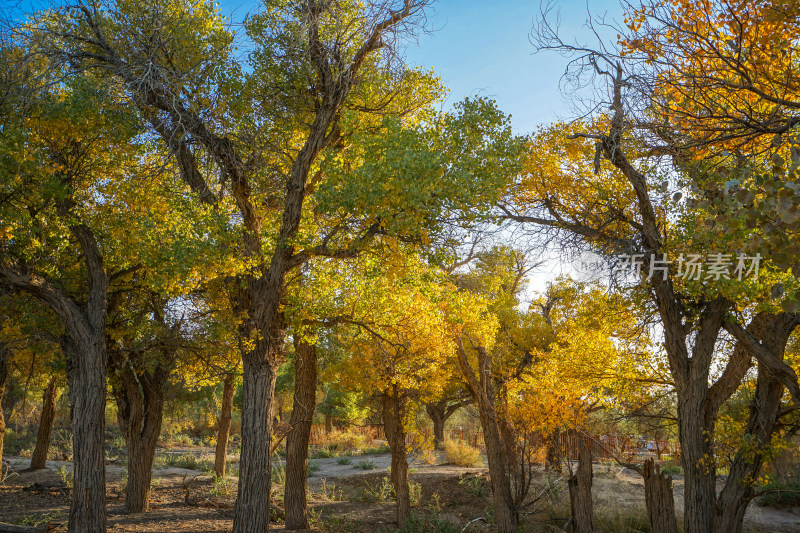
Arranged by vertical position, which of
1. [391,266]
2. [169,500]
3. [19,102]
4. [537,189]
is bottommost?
[169,500]

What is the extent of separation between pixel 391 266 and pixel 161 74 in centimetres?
407

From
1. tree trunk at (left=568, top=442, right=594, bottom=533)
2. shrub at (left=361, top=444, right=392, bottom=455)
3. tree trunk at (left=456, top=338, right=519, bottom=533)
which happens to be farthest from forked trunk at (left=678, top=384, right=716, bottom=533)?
shrub at (left=361, top=444, right=392, bottom=455)

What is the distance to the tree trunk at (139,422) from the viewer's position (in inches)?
433

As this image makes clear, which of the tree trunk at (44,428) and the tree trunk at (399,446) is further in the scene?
the tree trunk at (44,428)

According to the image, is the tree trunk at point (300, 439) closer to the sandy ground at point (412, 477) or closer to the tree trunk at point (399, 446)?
the sandy ground at point (412, 477)

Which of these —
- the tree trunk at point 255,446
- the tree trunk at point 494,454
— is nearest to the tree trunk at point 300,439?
the tree trunk at point 255,446

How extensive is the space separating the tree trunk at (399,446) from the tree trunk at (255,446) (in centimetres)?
479

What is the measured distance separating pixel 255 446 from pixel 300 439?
11.8 feet

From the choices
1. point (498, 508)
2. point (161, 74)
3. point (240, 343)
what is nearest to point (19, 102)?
point (161, 74)

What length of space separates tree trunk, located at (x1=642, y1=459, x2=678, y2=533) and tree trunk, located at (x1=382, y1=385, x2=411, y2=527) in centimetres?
567

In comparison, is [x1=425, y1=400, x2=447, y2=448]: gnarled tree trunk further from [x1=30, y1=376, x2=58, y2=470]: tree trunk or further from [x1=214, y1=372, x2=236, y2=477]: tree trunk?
[x1=30, y1=376, x2=58, y2=470]: tree trunk

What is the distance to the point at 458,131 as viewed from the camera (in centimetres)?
702

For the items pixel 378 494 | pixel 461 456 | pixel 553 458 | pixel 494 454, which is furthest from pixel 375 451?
pixel 494 454

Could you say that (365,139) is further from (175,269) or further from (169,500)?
(169,500)
